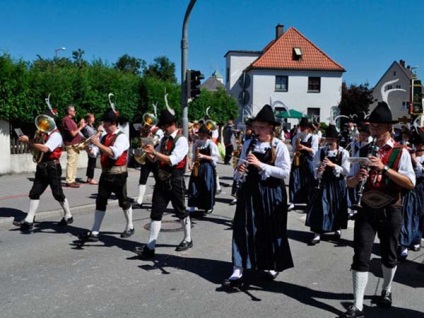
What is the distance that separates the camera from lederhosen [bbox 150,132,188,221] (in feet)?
20.6

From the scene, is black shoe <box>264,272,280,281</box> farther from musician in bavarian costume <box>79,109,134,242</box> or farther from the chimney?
the chimney

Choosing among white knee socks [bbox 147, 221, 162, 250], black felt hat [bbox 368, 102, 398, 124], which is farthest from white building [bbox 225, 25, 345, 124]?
black felt hat [bbox 368, 102, 398, 124]

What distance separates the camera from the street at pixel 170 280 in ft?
15.0

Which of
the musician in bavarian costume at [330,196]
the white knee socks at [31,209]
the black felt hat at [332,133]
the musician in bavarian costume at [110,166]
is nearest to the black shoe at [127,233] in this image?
the musician in bavarian costume at [110,166]

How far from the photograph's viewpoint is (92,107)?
50.2 ft

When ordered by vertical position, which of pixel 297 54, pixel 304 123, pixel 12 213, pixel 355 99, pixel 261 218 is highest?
pixel 297 54

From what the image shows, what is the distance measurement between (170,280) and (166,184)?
4.75ft

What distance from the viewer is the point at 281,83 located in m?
43.1

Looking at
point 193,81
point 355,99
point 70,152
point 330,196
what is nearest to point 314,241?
point 330,196

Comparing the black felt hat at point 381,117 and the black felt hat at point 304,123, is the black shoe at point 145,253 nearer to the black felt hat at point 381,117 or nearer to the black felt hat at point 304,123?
the black felt hat at point 381,117

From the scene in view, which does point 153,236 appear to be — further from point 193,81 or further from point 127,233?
point 193,81

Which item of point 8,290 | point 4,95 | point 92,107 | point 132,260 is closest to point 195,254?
point 132,260

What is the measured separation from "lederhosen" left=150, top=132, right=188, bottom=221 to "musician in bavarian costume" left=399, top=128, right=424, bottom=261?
3.27 m

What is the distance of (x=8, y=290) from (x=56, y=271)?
0.72 metres
